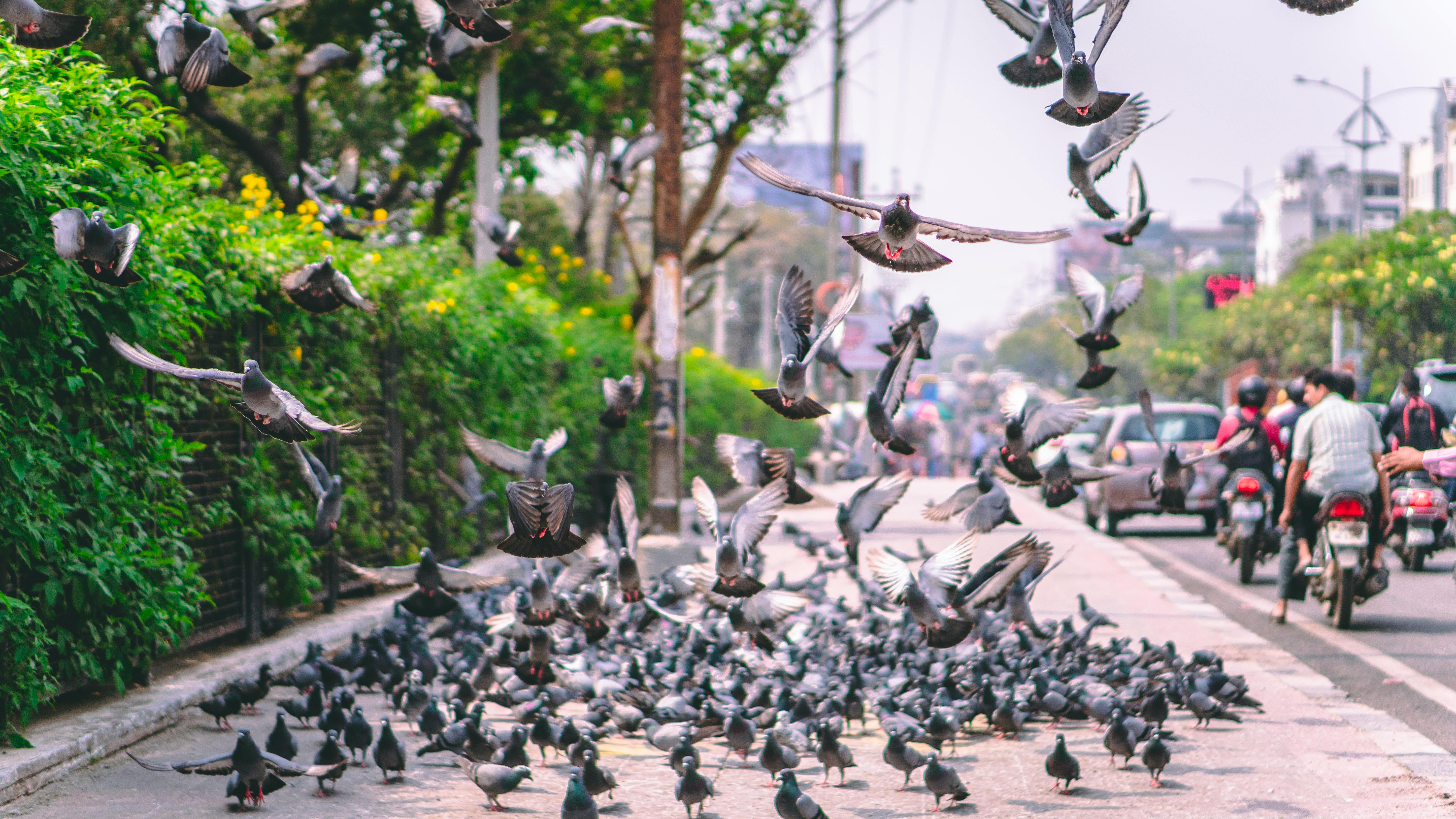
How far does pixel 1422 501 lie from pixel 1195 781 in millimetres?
7139

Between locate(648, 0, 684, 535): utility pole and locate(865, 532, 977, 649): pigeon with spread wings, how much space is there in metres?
7.93

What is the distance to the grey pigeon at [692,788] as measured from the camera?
4770 millimetres

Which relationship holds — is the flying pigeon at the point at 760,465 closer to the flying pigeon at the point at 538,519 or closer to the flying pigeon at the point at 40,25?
the flying pigeon at the point at 538,519

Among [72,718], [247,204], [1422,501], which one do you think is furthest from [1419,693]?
[247,204]

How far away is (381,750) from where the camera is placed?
16.9 ft

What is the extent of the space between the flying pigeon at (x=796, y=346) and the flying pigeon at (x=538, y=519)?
2.27 ft

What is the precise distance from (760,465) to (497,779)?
2084mm

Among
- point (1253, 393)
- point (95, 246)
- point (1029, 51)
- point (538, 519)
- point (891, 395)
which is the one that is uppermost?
point (1029, 51)

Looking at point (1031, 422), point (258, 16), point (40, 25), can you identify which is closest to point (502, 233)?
point (258, 16)

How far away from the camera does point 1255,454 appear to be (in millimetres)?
11508

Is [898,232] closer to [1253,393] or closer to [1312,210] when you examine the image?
[1253,393]

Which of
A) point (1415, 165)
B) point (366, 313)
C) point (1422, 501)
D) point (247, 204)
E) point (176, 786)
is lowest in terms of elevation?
point (176, 786)

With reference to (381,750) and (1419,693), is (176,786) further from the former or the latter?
(1419,693)

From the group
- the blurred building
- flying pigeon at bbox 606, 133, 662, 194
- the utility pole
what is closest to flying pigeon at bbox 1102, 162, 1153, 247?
flying pigeon at bbox 606, 133, 662, 194
